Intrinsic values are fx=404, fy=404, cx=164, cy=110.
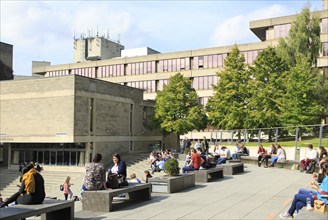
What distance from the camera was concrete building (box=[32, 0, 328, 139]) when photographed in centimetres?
6331

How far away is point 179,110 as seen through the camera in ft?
165

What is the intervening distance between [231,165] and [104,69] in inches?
2496

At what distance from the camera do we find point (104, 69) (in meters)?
82.0

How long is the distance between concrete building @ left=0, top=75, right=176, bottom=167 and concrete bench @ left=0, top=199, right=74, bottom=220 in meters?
32.4

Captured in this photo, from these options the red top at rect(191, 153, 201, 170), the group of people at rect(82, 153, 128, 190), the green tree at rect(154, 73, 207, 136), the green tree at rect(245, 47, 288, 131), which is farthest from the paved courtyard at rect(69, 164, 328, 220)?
the green tree at rect(154, 73, 207, 136)

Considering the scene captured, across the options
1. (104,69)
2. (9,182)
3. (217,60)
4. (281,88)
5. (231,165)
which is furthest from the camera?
(104,69)

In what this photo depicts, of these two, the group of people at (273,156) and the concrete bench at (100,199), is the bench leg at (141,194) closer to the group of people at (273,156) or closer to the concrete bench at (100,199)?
the concrete bench at (100,199)

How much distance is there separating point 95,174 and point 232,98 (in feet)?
121

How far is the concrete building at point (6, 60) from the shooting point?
6800 centimetres

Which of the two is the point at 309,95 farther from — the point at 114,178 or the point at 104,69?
the point at 104,69

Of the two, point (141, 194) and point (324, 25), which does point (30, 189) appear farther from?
point (324, 25)

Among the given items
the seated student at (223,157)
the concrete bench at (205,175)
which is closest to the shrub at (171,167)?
the concrete bench at (205,175)

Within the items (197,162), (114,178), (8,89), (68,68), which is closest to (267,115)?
(197,162)

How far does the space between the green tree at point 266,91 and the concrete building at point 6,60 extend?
4287cm
